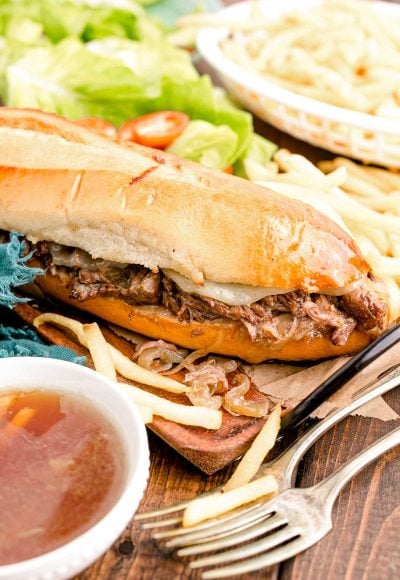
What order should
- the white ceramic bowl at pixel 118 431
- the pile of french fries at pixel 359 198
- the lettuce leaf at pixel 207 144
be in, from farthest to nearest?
1. the lettuce leaf at pixel 207 144
2. the pile of french fries at pixel 359 198
3. the white ceramic bowl at pixel 118 431

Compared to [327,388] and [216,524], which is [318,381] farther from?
[216,524]

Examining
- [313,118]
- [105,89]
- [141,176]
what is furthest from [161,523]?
[105,89]

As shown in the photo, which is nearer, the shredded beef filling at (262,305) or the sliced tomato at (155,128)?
the shredded beef filling at (262,305)

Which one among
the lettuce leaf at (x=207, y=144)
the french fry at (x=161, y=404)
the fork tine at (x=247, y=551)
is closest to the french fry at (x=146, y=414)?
the french fry at (x=161, y=404)

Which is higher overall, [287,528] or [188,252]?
[188,252]

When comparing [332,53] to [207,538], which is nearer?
[207,538]

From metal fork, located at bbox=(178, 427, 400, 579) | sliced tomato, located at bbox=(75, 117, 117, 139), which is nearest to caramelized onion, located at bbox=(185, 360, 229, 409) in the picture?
metal fork, located at bbox=(178, 427, 400, 579)

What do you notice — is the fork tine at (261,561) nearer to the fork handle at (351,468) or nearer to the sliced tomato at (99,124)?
the fork handle at (351,468)
